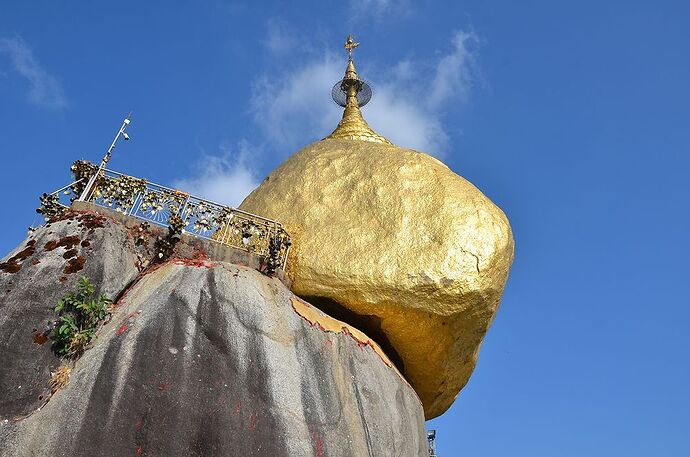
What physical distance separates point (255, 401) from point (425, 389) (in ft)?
20.6

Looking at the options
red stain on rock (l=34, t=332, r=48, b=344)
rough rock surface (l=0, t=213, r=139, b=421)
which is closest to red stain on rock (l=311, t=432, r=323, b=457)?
rough rock surface (l=0, t=213, r=139, b=421)

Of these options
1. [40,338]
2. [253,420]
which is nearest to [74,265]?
[40,338]

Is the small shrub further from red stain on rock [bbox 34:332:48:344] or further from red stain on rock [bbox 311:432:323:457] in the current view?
red stain on rock [bbox 311:432:323:457]

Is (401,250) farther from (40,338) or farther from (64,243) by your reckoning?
(40,338)

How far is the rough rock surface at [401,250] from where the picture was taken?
11.6m

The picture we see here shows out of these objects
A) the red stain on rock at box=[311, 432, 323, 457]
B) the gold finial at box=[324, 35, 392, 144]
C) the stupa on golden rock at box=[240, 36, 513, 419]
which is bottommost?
the red stain on rock at box=[311, 432, 323, 457]

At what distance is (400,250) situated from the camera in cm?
1177

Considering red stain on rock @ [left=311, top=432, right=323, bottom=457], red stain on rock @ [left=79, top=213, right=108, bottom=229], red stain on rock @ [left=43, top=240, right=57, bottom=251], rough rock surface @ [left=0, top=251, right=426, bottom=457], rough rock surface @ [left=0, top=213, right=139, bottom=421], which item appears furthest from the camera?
red stain on rock @ [left=79, top=213, right=108, bottom=229]

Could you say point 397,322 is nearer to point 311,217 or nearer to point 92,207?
point 311,217

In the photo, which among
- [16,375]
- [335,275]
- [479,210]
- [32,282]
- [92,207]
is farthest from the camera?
[479,210]

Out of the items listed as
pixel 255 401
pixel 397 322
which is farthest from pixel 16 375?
pixel 397 322

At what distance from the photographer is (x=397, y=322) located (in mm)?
11828

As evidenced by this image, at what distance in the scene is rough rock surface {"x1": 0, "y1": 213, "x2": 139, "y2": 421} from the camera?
814 cm

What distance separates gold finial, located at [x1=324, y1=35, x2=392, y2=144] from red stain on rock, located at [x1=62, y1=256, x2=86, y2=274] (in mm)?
8875
